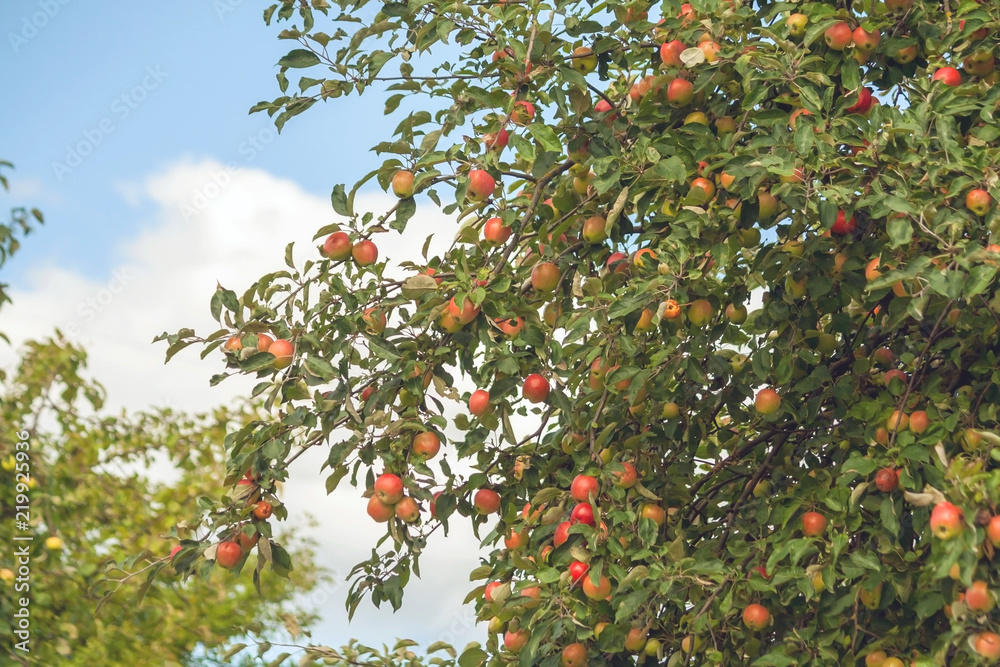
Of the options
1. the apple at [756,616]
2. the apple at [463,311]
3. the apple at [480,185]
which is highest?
the apple at [480,185]

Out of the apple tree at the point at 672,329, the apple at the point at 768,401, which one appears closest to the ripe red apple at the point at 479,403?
the apple tree at the point at 672,329

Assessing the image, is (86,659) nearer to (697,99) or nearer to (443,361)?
(443,361)

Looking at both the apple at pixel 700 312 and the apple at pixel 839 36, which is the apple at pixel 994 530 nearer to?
the apple at pixel 700 312

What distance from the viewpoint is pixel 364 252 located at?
2.89 meters

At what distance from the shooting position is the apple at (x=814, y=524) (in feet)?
9.05

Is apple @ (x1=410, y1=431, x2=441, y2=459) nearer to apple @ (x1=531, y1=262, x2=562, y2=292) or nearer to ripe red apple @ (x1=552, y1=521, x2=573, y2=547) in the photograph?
ripe red apple @ (x1=552, y1=521, x2=573, y2=547)

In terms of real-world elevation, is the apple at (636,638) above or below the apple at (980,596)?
above

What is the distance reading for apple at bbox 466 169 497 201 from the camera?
2.81 m

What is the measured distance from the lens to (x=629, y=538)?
2.82 meters

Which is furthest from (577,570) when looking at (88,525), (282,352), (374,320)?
(88,525)

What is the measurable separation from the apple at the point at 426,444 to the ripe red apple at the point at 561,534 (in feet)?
1.44

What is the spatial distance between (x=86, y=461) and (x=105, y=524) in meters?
0.40

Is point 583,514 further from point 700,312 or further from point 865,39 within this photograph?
point 865,39

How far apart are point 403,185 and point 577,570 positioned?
125cm
